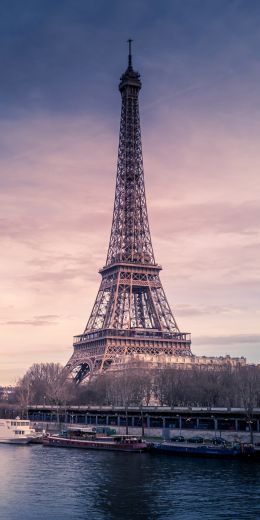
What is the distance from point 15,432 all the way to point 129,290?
179 feet

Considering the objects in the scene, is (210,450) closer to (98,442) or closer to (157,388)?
(98,442)

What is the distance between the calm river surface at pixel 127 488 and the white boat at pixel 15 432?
23523 mm

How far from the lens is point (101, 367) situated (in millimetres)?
138750

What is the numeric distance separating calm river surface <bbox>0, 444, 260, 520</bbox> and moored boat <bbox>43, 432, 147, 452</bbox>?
823 centimetres

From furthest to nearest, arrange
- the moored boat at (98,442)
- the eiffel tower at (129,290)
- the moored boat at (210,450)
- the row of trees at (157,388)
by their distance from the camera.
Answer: the eiffel tower at (129,290), the row of trees at (157,388), the moored boat at (98,442), the moored boat at (210,450)

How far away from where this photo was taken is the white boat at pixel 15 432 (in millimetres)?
100250

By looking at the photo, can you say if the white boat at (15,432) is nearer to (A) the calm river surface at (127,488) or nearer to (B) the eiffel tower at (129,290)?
(A) the calm river surface at (127,488)

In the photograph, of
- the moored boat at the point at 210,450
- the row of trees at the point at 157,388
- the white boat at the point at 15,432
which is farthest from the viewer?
the row of trees at the point at 157,388

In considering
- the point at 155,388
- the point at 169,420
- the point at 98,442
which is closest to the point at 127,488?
the point at 98,442

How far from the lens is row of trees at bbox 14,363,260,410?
4402 inches

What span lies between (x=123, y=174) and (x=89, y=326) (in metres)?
37.9

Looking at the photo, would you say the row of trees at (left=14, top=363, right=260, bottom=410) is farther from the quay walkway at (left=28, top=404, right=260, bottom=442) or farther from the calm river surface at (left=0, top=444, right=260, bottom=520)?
the calm river surface at (left=0, top=444, right=260, bottom=520)

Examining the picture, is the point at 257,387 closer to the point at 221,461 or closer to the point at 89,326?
the point at 221,461

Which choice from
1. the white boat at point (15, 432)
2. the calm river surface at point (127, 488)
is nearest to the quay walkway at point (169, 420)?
the white boat at point (15, 432)
